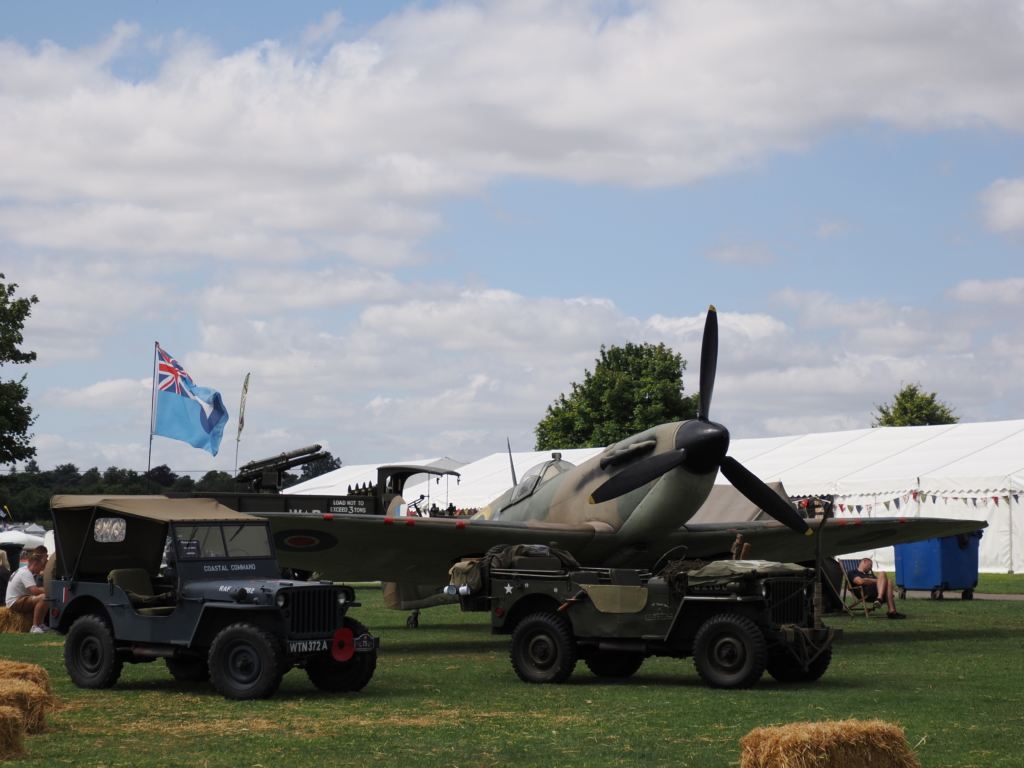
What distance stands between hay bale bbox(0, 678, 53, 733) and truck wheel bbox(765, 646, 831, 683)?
715 centimetres

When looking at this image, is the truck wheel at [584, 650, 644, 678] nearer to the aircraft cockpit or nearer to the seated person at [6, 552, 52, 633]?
the aircraft cockpit

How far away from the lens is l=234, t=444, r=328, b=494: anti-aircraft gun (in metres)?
27.5

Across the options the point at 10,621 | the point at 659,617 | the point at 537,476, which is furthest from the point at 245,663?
the point at 10,621

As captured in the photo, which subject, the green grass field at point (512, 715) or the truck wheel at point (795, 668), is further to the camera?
the truck wheel at point (795, 668)

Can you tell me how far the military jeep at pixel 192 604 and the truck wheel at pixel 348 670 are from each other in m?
0.01

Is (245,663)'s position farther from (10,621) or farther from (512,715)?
(10,621)

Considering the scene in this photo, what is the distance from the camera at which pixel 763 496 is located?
16.5 metres

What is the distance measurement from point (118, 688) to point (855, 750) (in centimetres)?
821

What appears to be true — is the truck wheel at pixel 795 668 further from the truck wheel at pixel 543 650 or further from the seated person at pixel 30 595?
the seated person at pixel 30 595

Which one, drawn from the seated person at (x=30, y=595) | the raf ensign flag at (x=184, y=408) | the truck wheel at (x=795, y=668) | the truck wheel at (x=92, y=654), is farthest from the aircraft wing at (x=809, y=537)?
the raf ensign flag at (x=184, y=408)

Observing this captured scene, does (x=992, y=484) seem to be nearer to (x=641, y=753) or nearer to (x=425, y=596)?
(x=425, y=596)

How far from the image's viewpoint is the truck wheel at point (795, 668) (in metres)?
12.1

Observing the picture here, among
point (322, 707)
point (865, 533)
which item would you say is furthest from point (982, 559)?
point (322, 707)

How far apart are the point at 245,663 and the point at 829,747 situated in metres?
6.25
